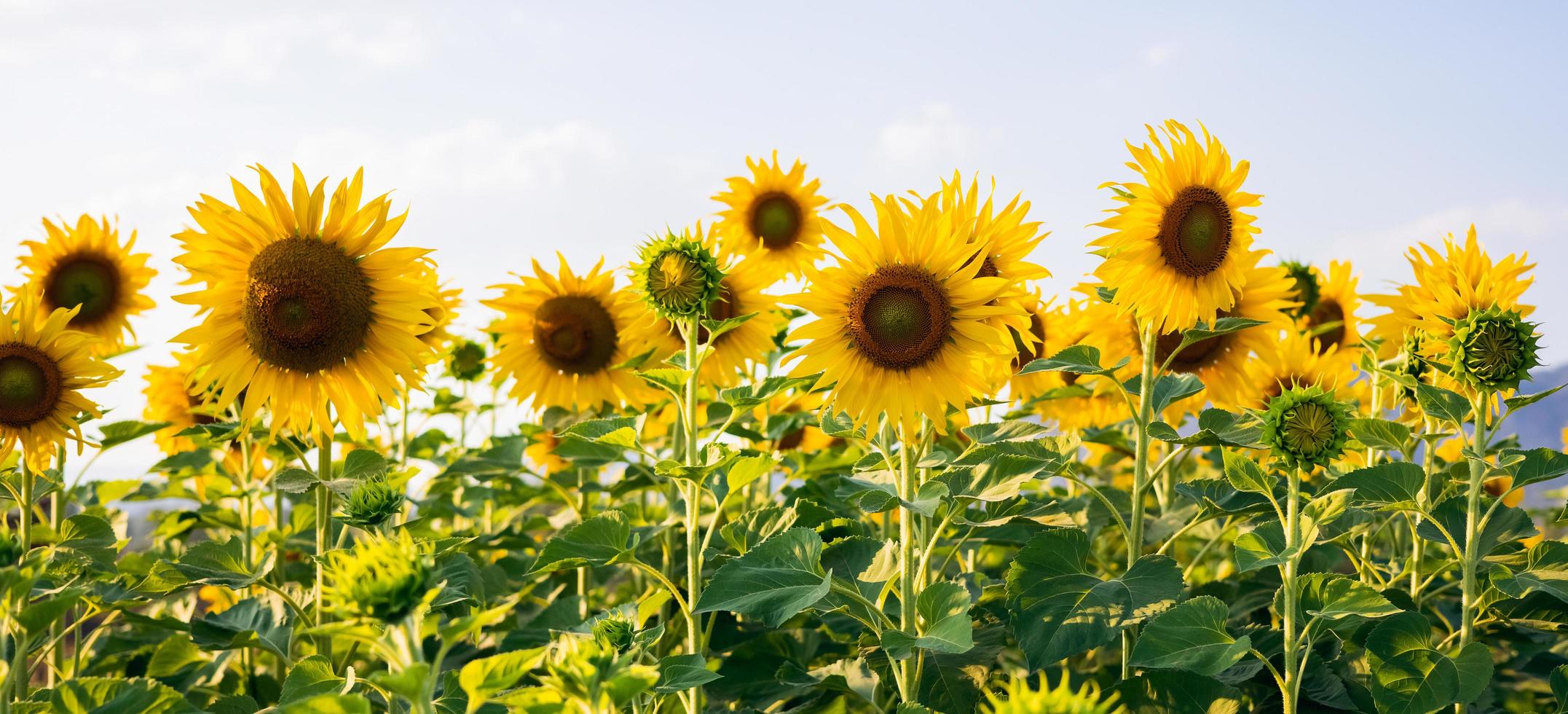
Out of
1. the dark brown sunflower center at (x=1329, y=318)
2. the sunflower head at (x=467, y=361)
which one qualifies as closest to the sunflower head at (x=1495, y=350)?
the dark brown sunflower center at (x=1329, y=318)

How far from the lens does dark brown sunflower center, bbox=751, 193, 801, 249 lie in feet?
18.6

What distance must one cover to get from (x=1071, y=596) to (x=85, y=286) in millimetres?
4160

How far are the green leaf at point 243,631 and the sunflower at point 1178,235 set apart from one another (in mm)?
2598

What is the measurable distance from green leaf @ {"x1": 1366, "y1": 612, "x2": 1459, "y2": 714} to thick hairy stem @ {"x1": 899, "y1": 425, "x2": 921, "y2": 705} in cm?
112

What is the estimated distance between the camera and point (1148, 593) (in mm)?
2863

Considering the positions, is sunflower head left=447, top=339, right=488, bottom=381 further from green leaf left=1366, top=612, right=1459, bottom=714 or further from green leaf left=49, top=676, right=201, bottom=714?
green leaf left=1366, top=612, right=1459, bottom=714

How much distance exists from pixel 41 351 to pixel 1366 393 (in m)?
4.68

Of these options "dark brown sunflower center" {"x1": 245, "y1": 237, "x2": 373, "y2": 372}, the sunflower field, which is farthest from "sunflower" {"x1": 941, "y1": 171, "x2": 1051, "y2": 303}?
"dark brown sunflower center" {"x1": 245, "y1": 237, "x2": 373, "y2": 372}

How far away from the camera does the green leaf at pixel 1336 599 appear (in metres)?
2.51

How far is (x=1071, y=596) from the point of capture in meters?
2.90

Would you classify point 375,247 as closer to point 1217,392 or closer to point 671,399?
point 671,399

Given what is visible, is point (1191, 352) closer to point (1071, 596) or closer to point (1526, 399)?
point (1526, 399)

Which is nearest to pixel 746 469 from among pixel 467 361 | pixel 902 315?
pixel 902 315

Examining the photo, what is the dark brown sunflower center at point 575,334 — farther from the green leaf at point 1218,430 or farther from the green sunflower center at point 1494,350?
the green sunflower center at point 1494,350
